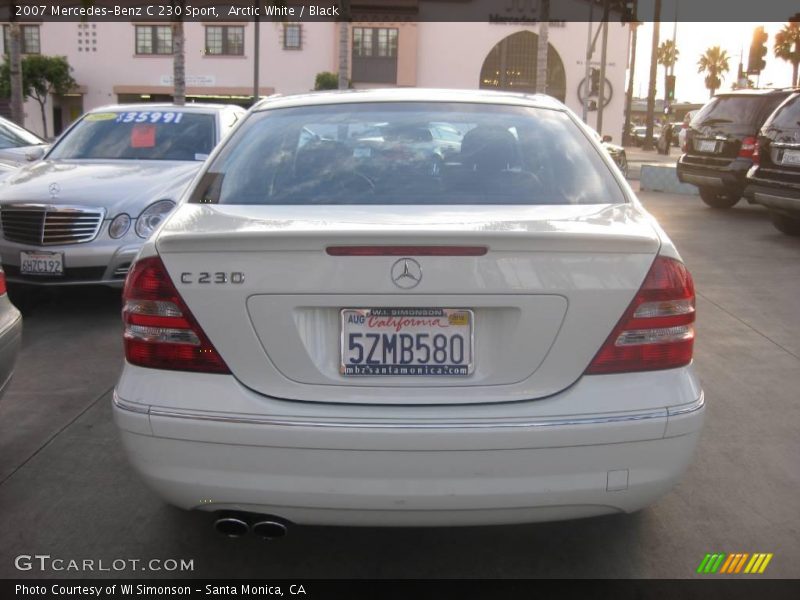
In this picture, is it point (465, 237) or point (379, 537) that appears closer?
point (465, 237)

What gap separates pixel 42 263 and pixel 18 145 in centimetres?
414

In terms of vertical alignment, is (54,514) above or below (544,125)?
below

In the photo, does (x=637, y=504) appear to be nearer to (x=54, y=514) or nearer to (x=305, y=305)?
(x=305, y=305)

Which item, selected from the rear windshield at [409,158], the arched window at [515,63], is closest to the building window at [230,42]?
the arched window at [515,63]

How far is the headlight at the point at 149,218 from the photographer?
6453 millimetres

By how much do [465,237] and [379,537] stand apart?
4.26ft

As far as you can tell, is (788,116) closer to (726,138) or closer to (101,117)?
(726,138)

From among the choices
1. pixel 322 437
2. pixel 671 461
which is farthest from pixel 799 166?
pixel 322 437

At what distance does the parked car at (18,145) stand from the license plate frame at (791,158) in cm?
800

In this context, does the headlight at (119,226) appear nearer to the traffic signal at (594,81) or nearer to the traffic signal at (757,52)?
the traffic signal at (757,52)

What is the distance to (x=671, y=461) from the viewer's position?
2689 mm

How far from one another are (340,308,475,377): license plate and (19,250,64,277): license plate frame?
435 centimetres

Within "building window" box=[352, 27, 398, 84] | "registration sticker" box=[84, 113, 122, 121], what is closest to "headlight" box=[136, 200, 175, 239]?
"registration sticker" box=[84, 113, 122, 121]

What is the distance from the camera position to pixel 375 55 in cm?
5050
